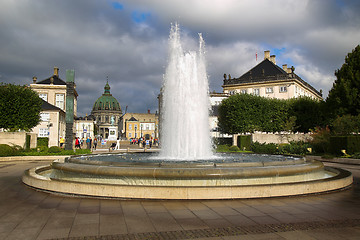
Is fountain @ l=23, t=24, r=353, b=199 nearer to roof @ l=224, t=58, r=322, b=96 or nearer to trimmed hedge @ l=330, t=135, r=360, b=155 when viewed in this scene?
trimmed hedge @ l=330, t=135, r=360, b=155

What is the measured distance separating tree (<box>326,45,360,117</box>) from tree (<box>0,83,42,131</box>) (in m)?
40.0

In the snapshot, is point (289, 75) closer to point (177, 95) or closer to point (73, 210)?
point (177, 95)

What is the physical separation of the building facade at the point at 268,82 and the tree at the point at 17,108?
52.7 metres

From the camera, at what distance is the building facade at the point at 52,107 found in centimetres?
5206

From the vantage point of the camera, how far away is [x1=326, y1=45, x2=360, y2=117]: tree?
128 feet

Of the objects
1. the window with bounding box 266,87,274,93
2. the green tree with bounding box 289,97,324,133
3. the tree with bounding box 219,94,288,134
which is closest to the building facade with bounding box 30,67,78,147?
the tree with bounding box 219,94,288,134

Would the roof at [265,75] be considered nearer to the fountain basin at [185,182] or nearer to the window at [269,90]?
the window at [269,90]

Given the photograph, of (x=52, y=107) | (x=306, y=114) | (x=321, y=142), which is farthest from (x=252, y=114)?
(x=52, y=107)

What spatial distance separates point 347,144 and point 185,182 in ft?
74.7

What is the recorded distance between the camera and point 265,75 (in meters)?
72.1

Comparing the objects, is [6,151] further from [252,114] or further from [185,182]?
[252,114]

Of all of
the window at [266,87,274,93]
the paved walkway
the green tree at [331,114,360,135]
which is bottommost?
the paved walkway

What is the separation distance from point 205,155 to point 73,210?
10.8 meters

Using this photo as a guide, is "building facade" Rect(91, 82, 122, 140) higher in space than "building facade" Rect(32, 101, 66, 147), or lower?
higher
